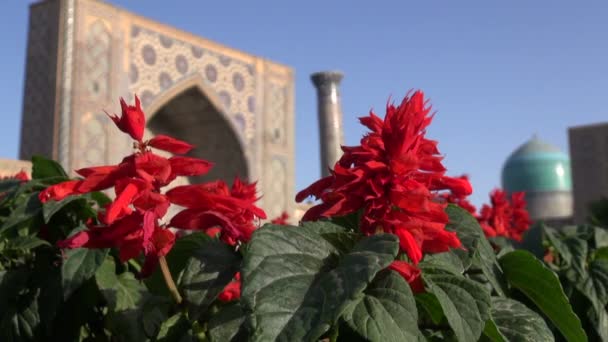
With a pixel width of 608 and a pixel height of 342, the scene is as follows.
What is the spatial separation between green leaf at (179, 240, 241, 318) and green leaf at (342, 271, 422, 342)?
14 cm

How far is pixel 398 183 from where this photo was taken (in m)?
0.59

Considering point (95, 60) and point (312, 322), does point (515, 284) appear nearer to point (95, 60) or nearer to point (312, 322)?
point (312, 322)

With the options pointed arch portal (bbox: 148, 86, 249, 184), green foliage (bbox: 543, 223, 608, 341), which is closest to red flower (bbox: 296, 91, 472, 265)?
green foliage (bbox: 543, 223, 608, 341)

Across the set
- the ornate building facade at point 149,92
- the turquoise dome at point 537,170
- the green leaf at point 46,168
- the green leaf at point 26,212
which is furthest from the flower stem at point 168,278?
the turquoise dome at point 537,170

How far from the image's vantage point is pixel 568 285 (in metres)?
1.14

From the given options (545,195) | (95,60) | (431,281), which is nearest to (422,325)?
(431,281)

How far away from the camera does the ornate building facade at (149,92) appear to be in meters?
8.12

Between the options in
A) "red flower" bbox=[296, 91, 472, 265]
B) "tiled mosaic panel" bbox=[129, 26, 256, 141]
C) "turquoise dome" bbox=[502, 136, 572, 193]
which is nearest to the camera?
"red flower" bbox=[296, 91, 472, 265]

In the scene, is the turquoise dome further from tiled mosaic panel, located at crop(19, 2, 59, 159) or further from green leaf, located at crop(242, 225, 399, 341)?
green leaf, located at crop(242, 225, 399, 341)

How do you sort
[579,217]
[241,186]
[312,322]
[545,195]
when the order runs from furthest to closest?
1. [545,195]
2. [579,217]
3. [241,186]
4. [312,322]

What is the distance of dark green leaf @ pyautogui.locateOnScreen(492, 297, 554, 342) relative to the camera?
0.63m

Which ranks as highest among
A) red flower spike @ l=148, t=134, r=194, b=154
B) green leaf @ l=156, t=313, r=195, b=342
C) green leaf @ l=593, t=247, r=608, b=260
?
red flower spike @ l=148, t=134, r=194, b=154

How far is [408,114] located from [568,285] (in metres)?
0.66

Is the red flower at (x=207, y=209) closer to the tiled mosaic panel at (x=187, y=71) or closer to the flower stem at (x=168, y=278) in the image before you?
the flower stem at (x=168, y=278)
